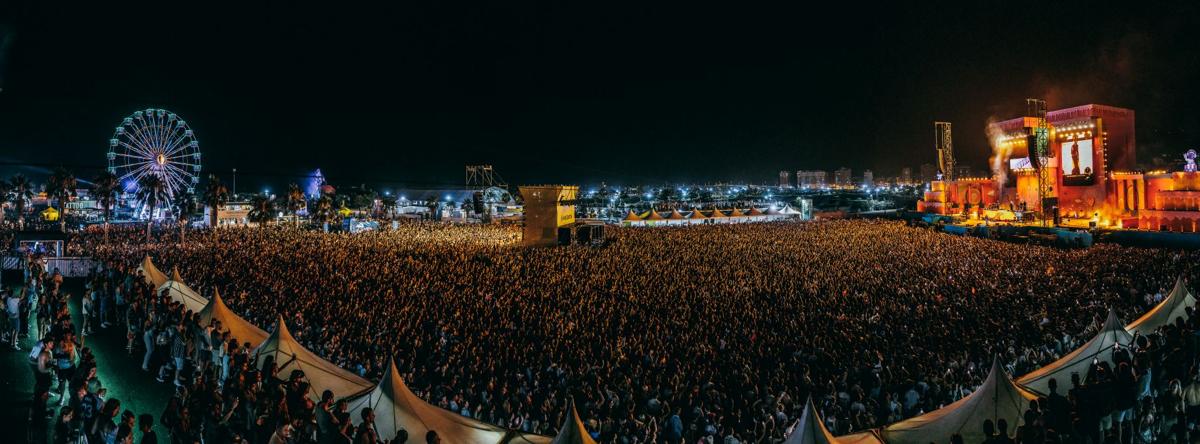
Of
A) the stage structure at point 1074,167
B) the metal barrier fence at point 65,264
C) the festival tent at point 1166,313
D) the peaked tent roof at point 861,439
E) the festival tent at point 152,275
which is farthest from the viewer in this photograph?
the stage structure at point 1074,167

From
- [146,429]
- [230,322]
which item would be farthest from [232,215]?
[146,429]

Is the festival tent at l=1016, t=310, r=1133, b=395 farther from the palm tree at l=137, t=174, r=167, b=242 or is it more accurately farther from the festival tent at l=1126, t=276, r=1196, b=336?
the palm tree at l=137, t=174, r=167, b=242

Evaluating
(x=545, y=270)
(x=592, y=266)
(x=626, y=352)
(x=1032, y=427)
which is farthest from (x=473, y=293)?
(x=1032, y=427)

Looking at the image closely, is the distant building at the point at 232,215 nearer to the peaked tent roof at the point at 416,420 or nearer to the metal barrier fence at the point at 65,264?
the metal barrier fence at the point at 65,264

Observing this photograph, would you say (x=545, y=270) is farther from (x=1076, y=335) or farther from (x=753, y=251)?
(x=1076, y=335)

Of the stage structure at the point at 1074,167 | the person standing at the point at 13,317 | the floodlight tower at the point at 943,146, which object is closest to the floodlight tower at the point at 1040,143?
the stage structure at the point at 1074,167

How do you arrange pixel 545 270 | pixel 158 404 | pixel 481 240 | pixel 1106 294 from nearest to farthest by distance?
pixel 158 404 → pixel 1106 294 → pixel 545 270 → pixel 481 240

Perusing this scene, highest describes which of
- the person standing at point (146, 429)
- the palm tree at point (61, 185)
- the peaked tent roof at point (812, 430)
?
the palm tree at point (61, 185)
